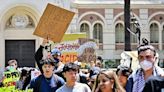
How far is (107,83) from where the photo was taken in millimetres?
4883

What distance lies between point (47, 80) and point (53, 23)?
327 cm

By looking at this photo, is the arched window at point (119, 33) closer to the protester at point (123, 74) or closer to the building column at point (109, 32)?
the building column at point (109, 32)

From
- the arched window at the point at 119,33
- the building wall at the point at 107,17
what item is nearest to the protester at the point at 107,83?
the building wall at the point at 107,17

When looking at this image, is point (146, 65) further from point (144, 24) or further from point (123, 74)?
point (144, 24)

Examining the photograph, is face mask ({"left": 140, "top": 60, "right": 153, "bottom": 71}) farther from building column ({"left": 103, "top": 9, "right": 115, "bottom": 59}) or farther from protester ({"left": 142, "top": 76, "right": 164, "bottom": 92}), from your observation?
building column ({"left": 103, "top": 9, "right": 115, "bottom": 59})

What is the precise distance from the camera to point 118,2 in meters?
29.5

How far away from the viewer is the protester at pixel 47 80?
6.75 meters

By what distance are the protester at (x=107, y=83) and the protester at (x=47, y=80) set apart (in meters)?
1.90

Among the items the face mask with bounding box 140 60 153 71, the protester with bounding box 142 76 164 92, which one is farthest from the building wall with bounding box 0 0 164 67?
the protester with bounding box 142 76 164 92

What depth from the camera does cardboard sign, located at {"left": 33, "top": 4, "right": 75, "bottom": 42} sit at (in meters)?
9.60

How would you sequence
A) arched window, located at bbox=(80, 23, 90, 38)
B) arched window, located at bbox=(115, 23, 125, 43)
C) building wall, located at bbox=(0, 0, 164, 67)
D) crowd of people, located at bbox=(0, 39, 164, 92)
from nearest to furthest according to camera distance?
crowd of people, located at bbox=(0, 39, 164, 92), building wall, located at bbox=(0, 0, 164, 67), arched window, located at bbox=(80, 23, 90, 38), arched window, located at bbox=(115, 23, 125, 43)

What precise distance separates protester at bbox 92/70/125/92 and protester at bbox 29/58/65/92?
190 cm

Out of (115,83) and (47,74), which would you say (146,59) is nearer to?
(115,83)

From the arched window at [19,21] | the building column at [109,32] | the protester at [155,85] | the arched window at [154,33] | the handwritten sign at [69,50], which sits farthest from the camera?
the arched window at [154,33]
